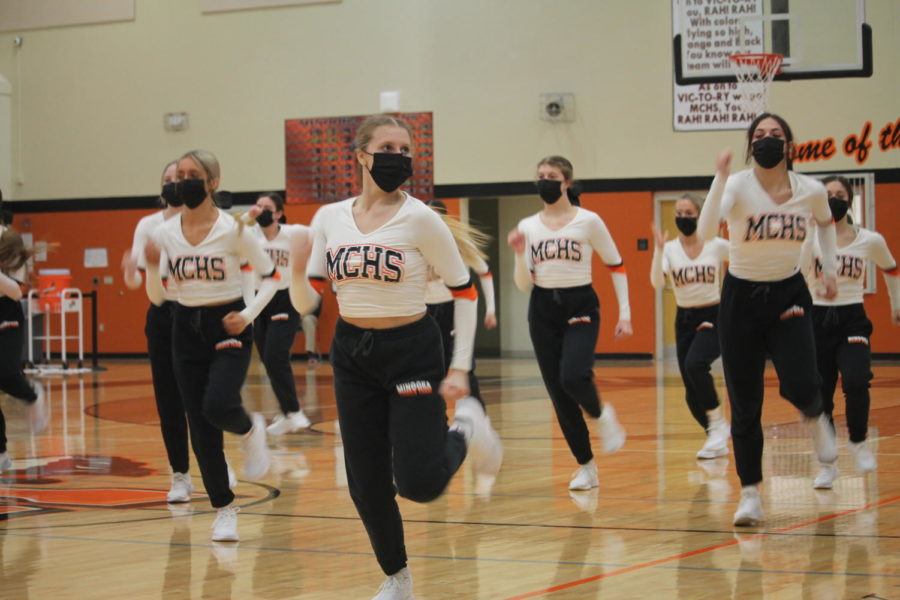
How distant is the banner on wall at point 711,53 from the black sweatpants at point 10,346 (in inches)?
485

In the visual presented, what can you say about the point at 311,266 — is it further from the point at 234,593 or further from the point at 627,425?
the point at 627,425

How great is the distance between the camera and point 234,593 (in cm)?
495

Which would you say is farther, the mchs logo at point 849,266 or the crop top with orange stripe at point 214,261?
the mchs logo at point 849,266

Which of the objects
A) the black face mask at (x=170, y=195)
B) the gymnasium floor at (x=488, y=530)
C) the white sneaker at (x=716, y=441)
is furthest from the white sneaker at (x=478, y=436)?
the white sneaker at (x=716, y=441)

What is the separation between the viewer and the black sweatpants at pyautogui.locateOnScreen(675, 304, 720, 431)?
905cm

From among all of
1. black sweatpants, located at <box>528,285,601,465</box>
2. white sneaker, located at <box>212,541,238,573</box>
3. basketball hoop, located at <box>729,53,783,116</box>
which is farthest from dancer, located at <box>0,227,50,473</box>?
basketball hoop, located at <box>729,53,783,116</box>

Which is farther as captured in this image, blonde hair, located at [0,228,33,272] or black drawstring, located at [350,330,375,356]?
blonde hair, located at [0,228,33,272]

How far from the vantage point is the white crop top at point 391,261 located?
448cm

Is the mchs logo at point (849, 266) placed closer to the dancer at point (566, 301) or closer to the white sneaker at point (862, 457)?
the white sneaker at point (862, 457)

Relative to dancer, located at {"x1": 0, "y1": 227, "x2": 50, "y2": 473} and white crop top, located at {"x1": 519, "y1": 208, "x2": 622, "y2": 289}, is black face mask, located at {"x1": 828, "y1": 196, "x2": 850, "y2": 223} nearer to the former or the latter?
white crop top, located at {"x1": 519, "y1": 208, "x2": 622, "y2": 289}

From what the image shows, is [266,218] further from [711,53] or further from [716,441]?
[711,53]

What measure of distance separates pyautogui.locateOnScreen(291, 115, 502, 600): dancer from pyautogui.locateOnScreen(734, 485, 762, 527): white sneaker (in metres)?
2.10

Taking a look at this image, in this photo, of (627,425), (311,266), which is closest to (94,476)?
(311,266)

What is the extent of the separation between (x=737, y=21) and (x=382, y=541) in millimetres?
15268
